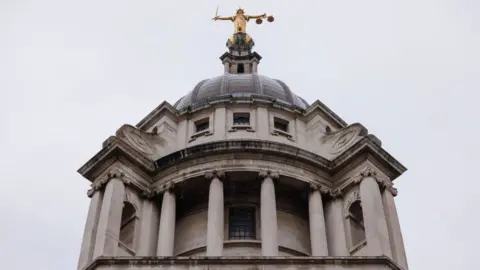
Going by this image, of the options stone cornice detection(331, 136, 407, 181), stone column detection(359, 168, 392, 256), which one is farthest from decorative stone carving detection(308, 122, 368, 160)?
stone column detection(359, 168, 392, 256)

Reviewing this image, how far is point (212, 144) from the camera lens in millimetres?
41938

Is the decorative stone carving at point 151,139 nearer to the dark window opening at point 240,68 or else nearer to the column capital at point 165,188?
the column capital at point 165,188

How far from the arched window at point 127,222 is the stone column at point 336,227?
831 centimetres

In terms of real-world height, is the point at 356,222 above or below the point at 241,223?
below

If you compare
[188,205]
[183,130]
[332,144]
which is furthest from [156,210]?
[332,144]

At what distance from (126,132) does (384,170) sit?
1169 cm

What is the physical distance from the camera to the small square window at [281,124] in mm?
45875

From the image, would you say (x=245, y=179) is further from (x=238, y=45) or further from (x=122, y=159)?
(x=238, y=45)

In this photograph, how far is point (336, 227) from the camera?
40438 millimetres

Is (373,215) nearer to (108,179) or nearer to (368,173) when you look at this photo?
(368,173)

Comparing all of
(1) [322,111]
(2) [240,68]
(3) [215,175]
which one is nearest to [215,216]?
(3) [215,175]

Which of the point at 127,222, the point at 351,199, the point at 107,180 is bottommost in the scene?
the point at 127,222

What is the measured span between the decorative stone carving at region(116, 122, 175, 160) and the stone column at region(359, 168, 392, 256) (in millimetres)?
9601

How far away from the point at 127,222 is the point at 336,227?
8.92 metres
